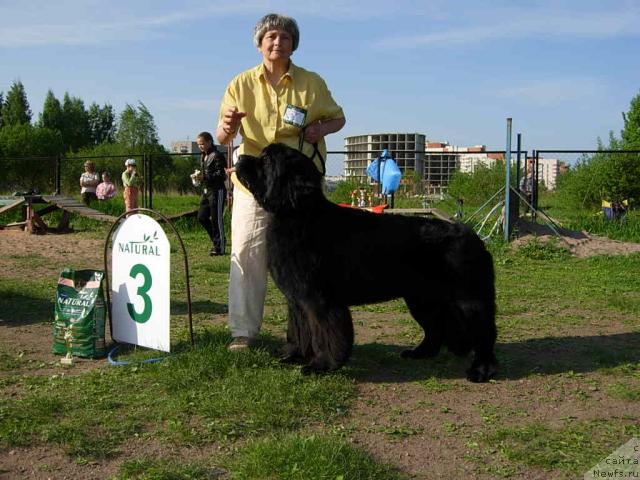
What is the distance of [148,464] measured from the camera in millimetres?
2914

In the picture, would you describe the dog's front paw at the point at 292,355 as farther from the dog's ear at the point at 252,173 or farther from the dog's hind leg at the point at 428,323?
the dog's ear at the point at 252,173

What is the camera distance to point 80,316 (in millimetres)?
4668

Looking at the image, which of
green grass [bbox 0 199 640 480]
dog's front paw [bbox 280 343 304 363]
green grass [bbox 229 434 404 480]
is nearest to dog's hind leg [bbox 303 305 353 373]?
green grass [bbox 0 199 640 480]

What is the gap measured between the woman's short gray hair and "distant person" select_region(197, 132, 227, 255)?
637 cm

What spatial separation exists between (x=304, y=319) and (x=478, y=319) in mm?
1144

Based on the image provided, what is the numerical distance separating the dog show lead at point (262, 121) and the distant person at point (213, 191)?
620 centimetres

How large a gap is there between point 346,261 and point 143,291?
1571 mm

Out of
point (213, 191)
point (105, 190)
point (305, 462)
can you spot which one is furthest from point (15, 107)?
point (305, 462)

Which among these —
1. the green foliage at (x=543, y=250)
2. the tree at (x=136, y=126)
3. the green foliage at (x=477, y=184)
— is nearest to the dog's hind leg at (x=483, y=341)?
the green foliage at (x=543, y=250)

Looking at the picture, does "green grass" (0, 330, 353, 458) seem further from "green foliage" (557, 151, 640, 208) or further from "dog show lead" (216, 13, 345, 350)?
"green foliage" (557, 151, 640, 208)

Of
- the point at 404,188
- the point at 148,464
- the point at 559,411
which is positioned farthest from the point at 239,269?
the point at 404,188

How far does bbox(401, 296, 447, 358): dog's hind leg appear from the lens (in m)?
4.63

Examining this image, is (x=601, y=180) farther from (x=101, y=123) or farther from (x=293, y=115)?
(x=101, y=123)

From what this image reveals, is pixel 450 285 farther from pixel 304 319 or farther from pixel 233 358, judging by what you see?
pixel 233 358
